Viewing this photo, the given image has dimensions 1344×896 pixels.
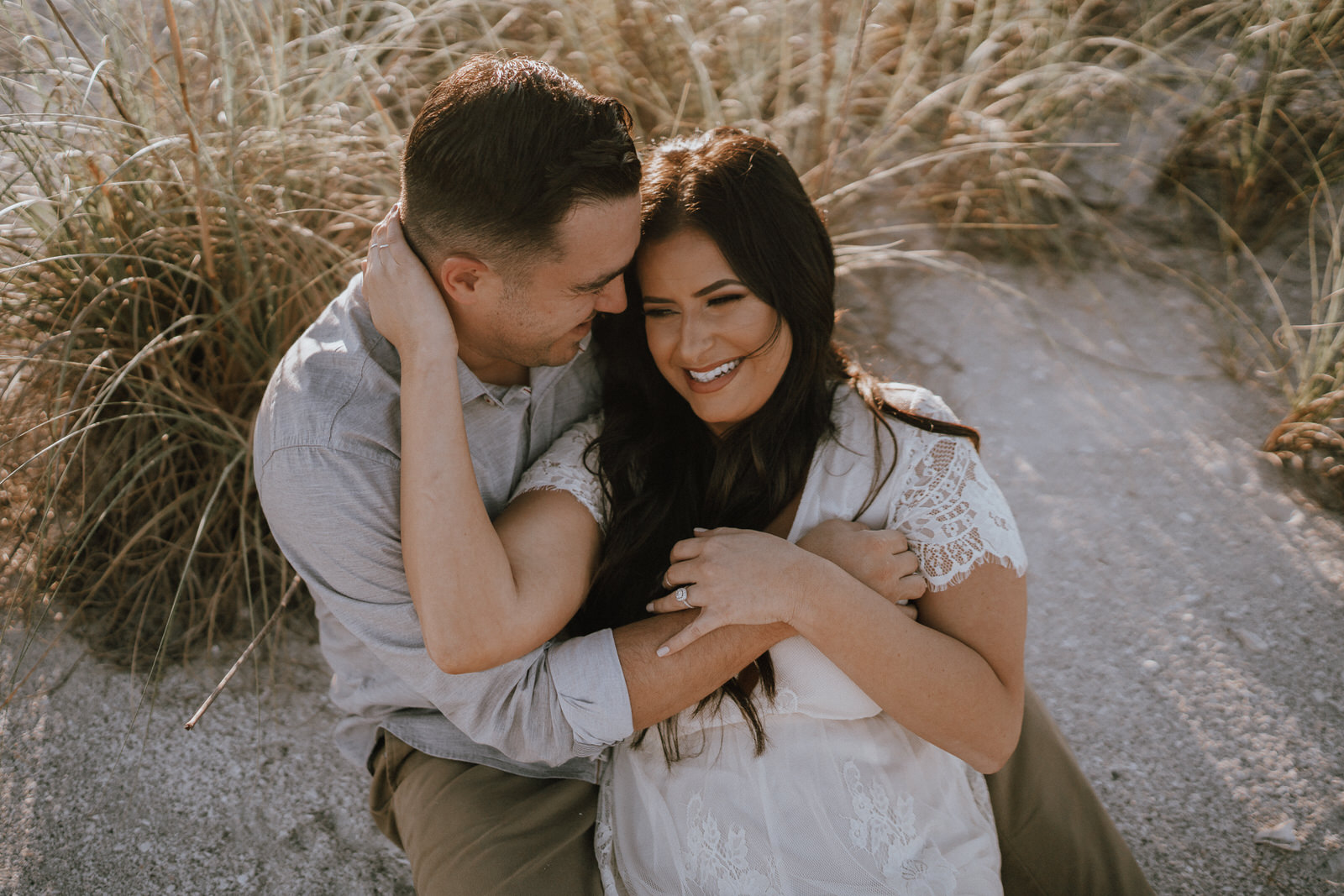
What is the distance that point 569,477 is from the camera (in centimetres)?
198

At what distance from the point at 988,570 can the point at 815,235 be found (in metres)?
0.84

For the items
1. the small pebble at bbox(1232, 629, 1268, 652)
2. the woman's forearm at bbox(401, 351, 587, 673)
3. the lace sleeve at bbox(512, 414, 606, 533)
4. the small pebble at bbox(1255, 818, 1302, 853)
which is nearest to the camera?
the woman's forearm at bbox(401, 351, 587, 673)

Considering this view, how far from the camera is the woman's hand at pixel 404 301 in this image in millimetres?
1702

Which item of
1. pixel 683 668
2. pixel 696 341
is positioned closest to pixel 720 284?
pixel 696 341

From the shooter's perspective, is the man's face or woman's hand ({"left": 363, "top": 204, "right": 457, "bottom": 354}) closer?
woman's hand ({"left": 363, "top": 204, "right": 457, "bottom": 354})

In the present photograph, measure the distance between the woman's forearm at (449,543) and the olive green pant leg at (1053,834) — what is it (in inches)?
49.1

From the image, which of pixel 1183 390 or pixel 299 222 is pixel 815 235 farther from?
pixel 1183 390

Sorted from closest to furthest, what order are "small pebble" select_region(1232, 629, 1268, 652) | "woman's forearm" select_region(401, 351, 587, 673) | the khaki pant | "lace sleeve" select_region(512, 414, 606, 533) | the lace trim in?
1. "woman's forearm" select_region(401, 351, 587, 673)
2. the lace trim
3. the khaki pant
4. "lace sleeve" select_region(512, 414, 606, 533)
5. "small pebble" select_region(1232, 629, 1268, 652)

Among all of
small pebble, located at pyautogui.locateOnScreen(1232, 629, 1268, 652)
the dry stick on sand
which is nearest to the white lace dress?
the dry stick on sand

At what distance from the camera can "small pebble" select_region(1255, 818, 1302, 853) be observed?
92.9 inches

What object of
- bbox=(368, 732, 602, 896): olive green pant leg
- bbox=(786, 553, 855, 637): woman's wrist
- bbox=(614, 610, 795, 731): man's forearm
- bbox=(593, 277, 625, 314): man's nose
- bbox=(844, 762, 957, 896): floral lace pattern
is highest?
bbox=(593, 277, 625, 314): man's nose

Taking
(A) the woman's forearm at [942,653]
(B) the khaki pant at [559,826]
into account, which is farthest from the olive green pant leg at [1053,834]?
(A) the woman's forearm at [942,653]

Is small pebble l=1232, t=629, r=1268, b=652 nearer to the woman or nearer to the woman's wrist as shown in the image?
the woman

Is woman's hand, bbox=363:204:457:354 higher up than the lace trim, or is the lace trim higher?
woman's hand, bbox=363:204:457:354
